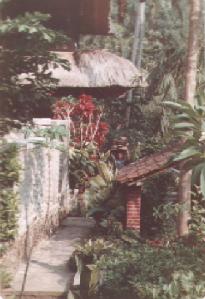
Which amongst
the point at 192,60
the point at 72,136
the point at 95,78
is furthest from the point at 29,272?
the point at 72,136

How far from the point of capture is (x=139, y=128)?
19234 millimetres

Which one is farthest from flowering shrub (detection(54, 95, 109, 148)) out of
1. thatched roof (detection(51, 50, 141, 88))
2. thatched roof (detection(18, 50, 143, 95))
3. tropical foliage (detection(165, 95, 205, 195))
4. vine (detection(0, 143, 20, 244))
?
tropical foliage (detection(165, 95, 205, 195))

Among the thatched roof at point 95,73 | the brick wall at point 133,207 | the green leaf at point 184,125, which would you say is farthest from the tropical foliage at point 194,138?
the thatched roof at point 95,73

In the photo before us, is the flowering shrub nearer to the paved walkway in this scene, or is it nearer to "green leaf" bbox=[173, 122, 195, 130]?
the paved walkway

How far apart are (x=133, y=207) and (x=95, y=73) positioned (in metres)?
3.38

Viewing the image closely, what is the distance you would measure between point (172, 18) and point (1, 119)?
1331 inches

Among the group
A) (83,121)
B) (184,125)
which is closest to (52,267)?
(184,125)

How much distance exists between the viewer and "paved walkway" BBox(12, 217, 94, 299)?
7.57 meters

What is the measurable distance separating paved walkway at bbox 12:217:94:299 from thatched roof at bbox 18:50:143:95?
3.13m

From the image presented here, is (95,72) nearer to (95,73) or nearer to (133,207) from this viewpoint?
(95,73)

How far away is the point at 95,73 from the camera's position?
12.4 meters

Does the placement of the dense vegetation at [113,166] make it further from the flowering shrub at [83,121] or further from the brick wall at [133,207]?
the brick wall at [133,207]

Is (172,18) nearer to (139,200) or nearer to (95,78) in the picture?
(95,78)

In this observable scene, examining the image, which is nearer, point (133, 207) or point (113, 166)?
point (133, 207)
